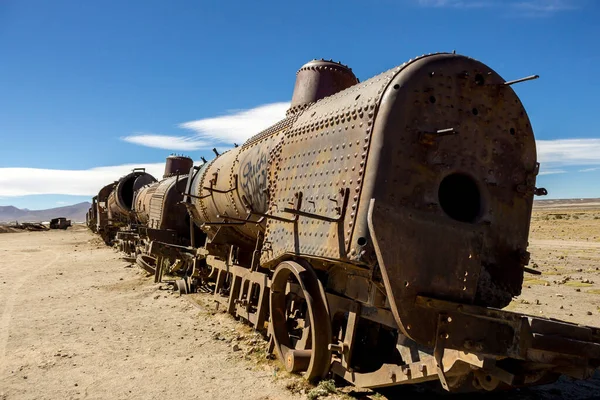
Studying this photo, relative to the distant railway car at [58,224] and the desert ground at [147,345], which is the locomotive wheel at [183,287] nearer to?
the desert ground at [147,345]

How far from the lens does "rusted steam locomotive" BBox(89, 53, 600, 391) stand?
11.1ft

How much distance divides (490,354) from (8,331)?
740cm

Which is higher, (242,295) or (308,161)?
(308,161)

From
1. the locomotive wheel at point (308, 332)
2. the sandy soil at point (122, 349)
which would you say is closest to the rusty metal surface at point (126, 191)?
the sandy soil at point (122, 349)

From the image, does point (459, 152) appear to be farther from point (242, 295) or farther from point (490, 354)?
point (242, 295)

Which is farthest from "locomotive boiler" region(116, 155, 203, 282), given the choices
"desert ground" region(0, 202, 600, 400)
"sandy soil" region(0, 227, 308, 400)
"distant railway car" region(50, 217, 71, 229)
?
"distant railway car" region(50, 217, 71, 229)

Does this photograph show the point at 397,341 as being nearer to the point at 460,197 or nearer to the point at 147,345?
the point at 460,197

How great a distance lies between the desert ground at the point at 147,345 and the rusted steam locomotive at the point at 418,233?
2.09 feet

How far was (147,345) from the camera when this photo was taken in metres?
6.62

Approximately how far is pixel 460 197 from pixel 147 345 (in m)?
4.87

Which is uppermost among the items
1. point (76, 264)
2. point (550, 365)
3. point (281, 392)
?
point (550, 365)

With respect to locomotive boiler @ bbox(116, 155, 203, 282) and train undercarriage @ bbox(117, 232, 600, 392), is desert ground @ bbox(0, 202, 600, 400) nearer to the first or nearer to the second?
train undercarriage @ bbox(117, 232, 600, 392)

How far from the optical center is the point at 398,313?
345 centimetres

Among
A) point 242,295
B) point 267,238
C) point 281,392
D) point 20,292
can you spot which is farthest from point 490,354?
point 20,292
